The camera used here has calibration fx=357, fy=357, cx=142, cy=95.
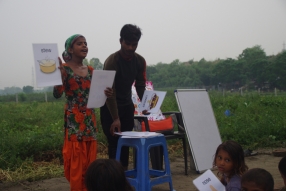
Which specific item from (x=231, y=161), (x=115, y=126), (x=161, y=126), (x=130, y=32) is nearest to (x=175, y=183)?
(x=161, y=126)

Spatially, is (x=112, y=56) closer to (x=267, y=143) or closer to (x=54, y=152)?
(x=54, y=152)

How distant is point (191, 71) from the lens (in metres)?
18.6

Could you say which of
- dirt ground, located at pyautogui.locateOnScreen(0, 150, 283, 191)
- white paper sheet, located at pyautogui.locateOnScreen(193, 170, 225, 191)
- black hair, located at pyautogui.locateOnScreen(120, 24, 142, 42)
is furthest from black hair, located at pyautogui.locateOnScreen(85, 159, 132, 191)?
dirt ground, located at pyautogui.locateOnScreen(0, 150, 283, 191)

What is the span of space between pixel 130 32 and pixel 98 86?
0.64 meters

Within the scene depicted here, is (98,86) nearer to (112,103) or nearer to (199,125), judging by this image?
(112,103)

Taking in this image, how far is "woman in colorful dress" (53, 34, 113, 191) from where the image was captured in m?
2.90

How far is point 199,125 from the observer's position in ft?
15.1

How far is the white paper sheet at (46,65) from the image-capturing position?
2618mm

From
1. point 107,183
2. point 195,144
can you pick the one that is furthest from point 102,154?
point 107,183

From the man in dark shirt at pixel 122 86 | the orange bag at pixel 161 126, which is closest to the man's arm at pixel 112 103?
the man in dark shirt at pixel 122 86

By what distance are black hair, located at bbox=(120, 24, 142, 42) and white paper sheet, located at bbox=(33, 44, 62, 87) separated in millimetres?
787

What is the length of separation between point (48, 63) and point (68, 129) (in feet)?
1.96

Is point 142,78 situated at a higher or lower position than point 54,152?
higher

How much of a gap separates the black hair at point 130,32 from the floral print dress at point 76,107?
1.88ft
